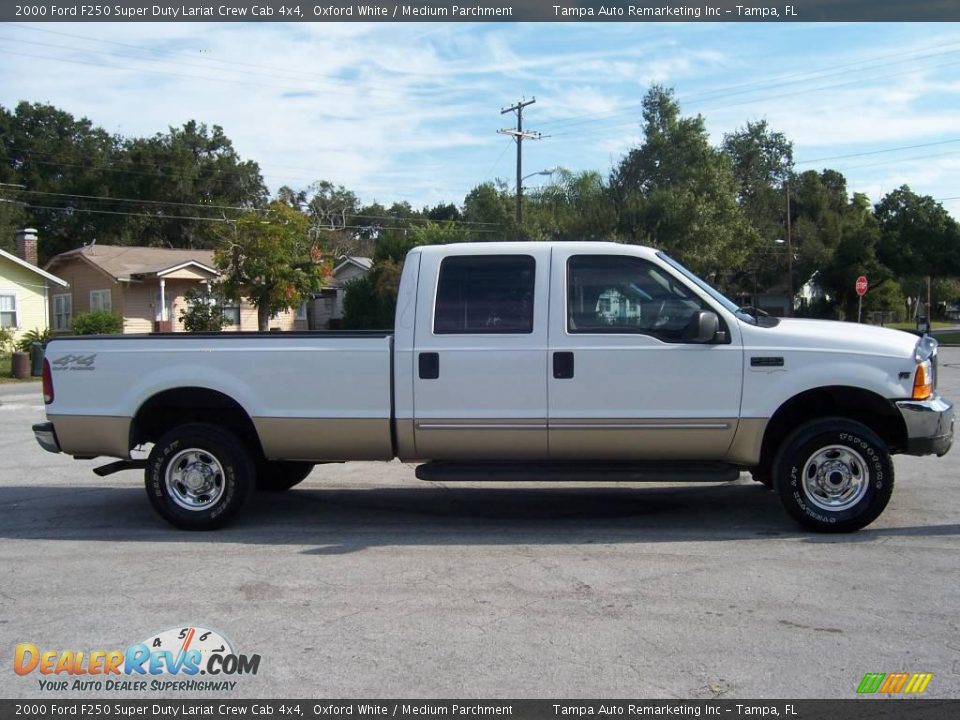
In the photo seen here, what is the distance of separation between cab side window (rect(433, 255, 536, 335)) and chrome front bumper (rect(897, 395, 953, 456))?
274cm

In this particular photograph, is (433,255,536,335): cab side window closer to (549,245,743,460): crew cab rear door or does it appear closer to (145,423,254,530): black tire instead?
(549,245,743,460): crew cab rear door

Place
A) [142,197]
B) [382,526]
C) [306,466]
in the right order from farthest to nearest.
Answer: [142,197]
[306,466]
[382,526]

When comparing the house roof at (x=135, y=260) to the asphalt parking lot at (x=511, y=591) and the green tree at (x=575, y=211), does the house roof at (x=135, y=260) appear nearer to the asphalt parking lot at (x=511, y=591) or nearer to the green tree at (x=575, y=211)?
the green tree at (x=575, y=211)

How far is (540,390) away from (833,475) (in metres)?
2.20

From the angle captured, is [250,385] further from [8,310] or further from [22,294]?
[22,294]

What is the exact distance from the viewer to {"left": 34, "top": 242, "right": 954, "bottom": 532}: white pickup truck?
642cm

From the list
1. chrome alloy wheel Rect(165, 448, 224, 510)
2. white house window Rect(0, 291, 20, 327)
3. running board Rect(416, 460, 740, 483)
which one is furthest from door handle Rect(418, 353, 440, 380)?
white house window Rect(0, 291, 20, 327)

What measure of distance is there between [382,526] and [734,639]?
329cm

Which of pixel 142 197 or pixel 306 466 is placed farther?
pixel 142 197

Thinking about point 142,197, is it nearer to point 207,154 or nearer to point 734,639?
point 207,154

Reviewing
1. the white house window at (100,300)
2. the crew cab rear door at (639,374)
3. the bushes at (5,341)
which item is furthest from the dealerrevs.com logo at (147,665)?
the white house window at (100,300)

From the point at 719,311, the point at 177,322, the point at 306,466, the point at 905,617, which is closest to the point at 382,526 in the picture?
the point at 306,466

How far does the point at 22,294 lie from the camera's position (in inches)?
1334

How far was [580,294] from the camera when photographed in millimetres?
6707
